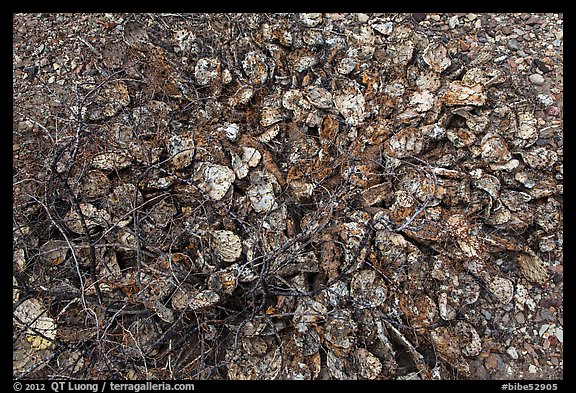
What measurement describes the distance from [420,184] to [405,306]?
601mm

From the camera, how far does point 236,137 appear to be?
263cm

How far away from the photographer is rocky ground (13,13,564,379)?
2.26 m

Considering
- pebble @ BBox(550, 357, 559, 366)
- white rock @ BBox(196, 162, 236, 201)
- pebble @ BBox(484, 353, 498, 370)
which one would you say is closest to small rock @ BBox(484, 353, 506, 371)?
pebble @ BBox(484, 353, 498, 370)

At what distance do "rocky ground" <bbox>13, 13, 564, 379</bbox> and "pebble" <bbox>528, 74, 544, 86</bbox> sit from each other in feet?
0.04

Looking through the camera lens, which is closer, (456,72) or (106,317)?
(106,317)

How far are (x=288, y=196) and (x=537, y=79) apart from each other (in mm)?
1515

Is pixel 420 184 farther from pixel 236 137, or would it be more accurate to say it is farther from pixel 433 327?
A: pixel 236 137

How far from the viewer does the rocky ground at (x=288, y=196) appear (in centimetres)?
226

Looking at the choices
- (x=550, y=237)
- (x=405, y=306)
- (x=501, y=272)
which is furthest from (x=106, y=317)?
(x=550, y=237)

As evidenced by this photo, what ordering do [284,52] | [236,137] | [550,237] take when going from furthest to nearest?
1. [284,52]
2. [236,137]
3. [550,237]

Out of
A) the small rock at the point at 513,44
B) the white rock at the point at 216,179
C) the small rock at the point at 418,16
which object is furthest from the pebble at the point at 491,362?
the small rock at the point at 418,16

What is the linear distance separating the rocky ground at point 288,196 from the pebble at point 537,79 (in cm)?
1

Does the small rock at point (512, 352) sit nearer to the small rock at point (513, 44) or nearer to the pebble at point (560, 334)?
the pebble at point (560, 334)

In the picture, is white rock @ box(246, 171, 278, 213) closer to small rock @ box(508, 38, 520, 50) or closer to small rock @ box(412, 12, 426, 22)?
small rock @ box(412, 12, 426, 22)
